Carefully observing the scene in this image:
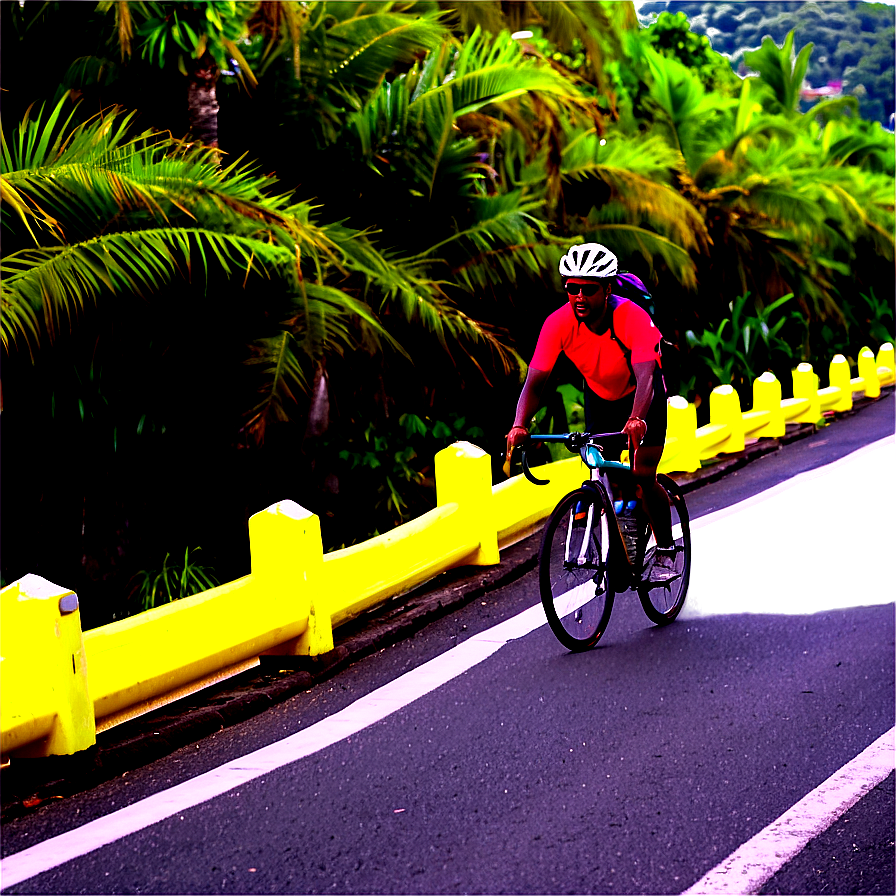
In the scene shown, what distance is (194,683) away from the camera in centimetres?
528

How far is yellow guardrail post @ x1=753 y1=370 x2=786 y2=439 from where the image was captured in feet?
39.7

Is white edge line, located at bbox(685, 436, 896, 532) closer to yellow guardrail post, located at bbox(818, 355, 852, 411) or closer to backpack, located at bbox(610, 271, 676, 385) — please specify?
yellow guardrail post, located at bbox(818, 355, 852, 411)

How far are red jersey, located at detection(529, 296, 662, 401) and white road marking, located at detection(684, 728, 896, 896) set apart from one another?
1.60 metres

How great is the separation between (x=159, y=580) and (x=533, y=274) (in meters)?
4.51

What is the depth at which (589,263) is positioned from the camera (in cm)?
462

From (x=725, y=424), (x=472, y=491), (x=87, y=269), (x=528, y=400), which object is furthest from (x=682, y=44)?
(x=528, y=400)

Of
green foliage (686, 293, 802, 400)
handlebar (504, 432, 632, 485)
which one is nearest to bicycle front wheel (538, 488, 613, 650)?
handlebar (504, 432, 632, 485)

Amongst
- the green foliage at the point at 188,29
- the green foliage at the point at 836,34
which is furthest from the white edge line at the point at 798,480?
the green foliage at the point at 836,34

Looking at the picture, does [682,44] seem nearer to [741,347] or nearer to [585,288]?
[741,347]

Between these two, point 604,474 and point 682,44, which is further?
point 682,44

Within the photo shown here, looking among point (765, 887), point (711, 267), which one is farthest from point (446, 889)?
point (711, 267)

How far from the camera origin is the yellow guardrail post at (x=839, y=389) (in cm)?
1476

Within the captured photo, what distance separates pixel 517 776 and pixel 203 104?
7.14 meters

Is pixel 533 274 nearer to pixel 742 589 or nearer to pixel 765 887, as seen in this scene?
pixel 742 589
